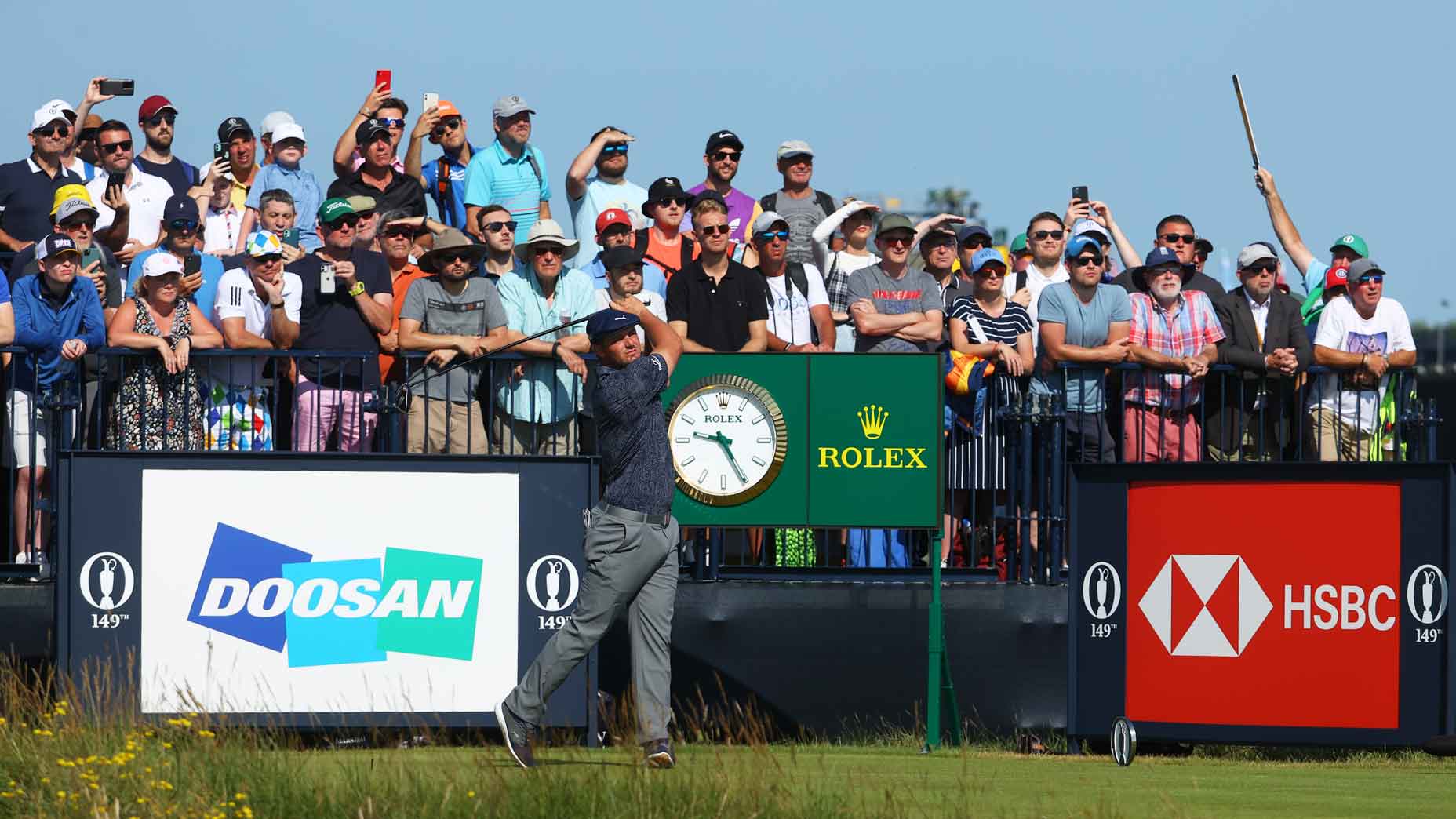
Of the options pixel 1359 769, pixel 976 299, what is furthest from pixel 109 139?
pixel 1359 769

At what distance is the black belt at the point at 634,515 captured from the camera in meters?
10.4

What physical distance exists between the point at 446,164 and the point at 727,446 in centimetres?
544

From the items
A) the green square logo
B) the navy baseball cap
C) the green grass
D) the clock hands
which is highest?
the navy baseball cap


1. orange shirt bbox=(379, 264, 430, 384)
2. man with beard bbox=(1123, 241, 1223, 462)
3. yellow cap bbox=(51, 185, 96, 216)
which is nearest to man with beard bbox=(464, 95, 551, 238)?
orange shirt bbox=(379, 264, 430, 384)

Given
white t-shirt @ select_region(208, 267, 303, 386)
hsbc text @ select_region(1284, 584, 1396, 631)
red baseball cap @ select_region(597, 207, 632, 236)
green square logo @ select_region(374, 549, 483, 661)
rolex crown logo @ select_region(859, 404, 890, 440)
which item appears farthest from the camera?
red baseball cap @ select_region(597, 207, 632, 236)

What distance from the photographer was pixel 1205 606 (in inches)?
463

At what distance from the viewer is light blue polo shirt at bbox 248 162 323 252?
16.2 metres

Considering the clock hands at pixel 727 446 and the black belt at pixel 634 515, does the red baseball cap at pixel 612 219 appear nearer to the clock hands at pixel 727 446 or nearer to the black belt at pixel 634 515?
the clock hands at pixel 727 446

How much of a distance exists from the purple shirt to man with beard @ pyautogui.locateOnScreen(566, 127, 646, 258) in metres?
0.38

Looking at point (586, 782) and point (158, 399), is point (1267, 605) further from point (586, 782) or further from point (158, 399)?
point (158, 399)

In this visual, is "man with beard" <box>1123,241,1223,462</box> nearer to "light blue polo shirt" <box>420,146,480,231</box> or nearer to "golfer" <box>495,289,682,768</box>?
"golfer" <box>495,289,682,768</box>

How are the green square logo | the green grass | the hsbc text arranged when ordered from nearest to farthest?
1. the green grass
2. the hsbc text
3. the green square logo

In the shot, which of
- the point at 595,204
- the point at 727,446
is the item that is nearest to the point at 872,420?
the point at 727,446

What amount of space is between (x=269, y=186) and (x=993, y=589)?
6347 mm
